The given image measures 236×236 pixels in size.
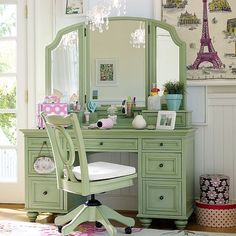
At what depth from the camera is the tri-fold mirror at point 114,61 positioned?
3984 millimetres

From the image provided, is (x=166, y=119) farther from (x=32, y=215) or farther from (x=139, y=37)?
(x=32, y=215)

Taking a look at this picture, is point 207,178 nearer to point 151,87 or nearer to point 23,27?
point 151,87

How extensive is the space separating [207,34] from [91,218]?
1.78m

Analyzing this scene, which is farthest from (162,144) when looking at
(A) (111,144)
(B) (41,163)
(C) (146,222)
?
(B) (41,163)

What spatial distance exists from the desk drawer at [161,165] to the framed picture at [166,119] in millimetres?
260

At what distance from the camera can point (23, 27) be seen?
4410mm

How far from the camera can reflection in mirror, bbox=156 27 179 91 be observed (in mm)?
3957

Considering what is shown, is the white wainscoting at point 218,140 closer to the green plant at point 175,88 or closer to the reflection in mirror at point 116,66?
the green plant at point 175,88

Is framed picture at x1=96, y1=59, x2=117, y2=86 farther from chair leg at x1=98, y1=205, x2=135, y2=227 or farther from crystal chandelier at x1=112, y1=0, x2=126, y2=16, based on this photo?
chair leg at x1=98, y1=205, x2=135, y2=227

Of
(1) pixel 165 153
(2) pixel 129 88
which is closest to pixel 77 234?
(1) pixel 165 153

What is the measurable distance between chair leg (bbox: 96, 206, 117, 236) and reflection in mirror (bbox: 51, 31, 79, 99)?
1.26 m

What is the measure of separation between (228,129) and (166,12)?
43.6 inches

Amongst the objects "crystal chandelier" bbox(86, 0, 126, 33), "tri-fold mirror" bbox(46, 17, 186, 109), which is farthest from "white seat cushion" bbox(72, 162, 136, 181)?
"crystal chandelier" bbox(86, 0, 126, 33)

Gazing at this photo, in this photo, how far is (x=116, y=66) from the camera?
4078mm
